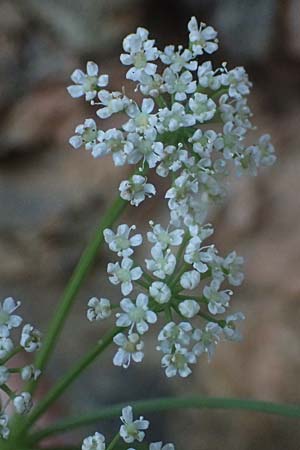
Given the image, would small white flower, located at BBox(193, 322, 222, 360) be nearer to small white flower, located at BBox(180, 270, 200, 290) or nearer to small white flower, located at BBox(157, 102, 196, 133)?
small white flower, located at BBox(180, 270, 200, 290)

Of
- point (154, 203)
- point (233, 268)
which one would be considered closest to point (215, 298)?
point (233, 268)

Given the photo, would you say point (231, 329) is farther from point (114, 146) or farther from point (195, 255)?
point (114, 146)

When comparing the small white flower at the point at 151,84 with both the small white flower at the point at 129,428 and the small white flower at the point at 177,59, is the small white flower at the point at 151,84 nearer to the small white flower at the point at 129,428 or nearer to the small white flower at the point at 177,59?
the small white flower at the point at 177,59

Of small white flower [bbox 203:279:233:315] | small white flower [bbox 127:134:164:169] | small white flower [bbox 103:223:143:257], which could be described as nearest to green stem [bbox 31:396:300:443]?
small white flower [bbox 203:279:233:315]

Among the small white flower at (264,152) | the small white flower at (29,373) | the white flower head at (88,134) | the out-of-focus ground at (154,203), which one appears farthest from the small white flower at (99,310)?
the out-of-focus ground at (154,203)

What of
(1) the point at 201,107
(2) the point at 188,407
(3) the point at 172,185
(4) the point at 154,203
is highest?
(4) the point at 154,203

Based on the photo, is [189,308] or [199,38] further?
[199,38]

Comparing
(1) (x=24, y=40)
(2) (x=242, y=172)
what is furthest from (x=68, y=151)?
(2) (x=242, y=172)
